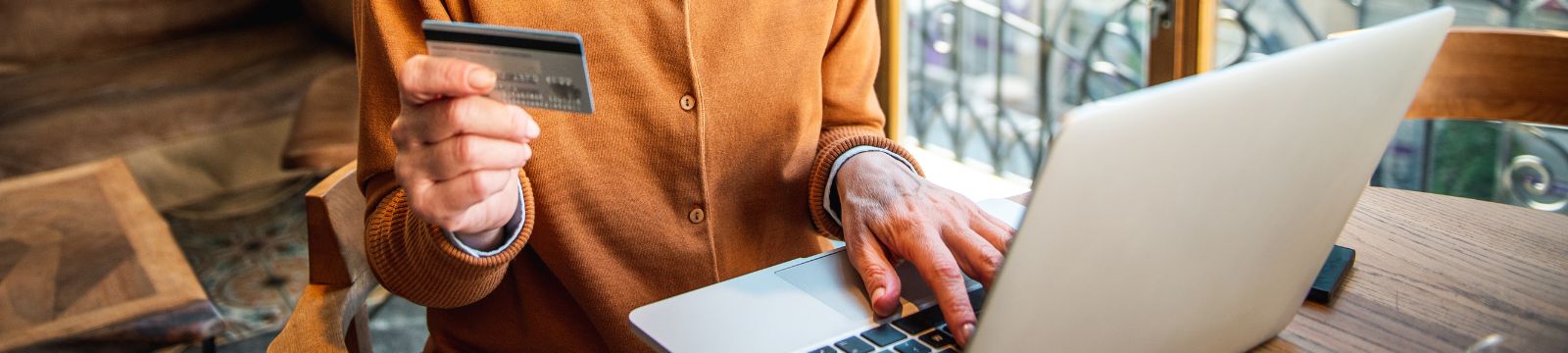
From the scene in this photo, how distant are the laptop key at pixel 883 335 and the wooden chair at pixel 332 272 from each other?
37 cm

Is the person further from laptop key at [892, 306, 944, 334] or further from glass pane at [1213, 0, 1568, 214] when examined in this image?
glass pane at [1213, 0, 1568, 214]

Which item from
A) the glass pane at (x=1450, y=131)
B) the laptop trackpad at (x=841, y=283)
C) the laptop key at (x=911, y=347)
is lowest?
the glass pane at (x=1450, y=131)

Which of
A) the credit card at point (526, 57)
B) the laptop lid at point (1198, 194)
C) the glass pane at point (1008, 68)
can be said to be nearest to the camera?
the laptop lid at point (1198, 194)

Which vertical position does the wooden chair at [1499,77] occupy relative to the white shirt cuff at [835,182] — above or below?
above

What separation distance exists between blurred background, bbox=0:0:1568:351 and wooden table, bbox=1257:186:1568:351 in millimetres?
1049

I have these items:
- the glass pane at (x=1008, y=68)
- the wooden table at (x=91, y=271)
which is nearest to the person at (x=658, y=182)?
the wooden table at (x=91, y=271)

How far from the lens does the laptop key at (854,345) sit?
576 mm

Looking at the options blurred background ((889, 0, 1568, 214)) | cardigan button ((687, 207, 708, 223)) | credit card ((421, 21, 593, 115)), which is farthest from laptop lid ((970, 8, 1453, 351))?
blurred background ((889, 0, 1568, 214))

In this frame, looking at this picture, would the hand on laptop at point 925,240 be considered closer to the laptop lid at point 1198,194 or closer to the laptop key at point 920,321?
the laptop key at point 920,321

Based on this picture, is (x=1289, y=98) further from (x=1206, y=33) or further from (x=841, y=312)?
(x=1206, y=33)

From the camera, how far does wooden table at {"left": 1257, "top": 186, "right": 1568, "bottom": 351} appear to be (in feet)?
2.01

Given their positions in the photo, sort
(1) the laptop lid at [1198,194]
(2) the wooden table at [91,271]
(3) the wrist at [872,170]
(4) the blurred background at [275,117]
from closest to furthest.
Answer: (1) the laptop lid at [1198,194] → (3) the wrist at [872,170] → (2) the wooden table at [91,271] → (4) the blurred background at [275,117]

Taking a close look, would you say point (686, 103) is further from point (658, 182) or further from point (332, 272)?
point (332, 272)

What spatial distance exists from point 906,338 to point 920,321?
0.02m
